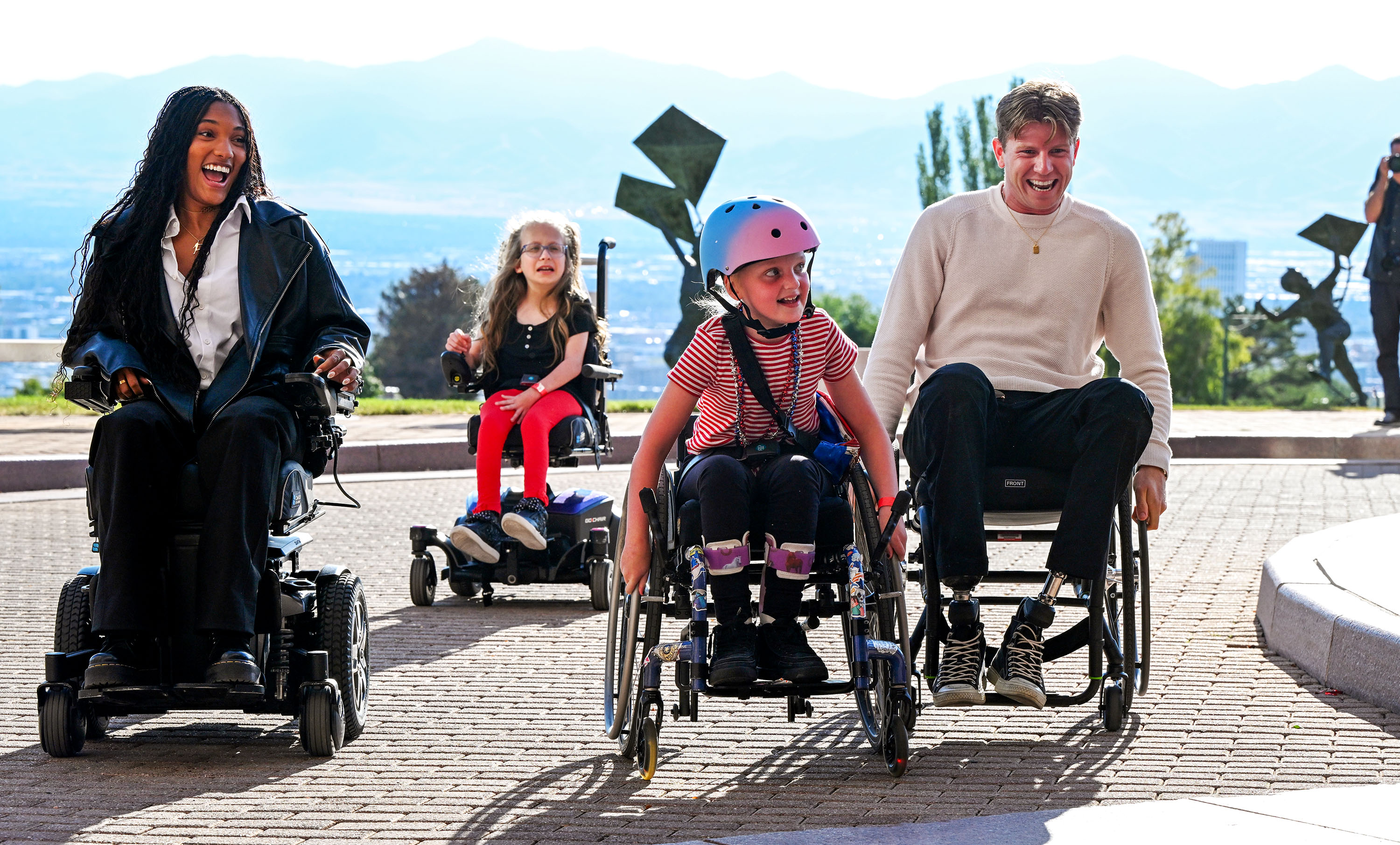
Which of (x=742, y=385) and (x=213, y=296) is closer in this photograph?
(x=742, y=385)

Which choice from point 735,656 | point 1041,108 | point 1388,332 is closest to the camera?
point 735,656

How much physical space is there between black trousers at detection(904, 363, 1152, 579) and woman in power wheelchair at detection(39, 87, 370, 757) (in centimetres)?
160

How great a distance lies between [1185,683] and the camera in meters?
5.21

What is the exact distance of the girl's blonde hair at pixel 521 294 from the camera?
739 centimetres

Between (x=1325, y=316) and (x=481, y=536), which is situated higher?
(x=1325, y=316)

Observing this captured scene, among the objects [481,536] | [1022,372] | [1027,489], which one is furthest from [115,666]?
[481,536]

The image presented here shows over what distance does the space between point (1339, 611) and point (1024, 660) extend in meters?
1.44

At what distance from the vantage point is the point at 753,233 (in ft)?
13.6

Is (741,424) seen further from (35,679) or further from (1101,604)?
(35,679)

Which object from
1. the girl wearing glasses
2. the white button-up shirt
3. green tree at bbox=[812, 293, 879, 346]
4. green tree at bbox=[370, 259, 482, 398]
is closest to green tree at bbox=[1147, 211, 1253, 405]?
green tree at bbox=[812, 293, 879, 346]

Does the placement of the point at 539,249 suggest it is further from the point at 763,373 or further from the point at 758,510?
the point at 758,510

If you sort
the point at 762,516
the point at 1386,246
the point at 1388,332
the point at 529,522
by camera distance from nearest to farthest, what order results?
the point at 762,516 < the point at 529,522 < the point at 1386,246 < the point at 1388,332

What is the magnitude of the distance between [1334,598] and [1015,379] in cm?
148

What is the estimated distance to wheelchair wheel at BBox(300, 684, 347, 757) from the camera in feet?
14.0
